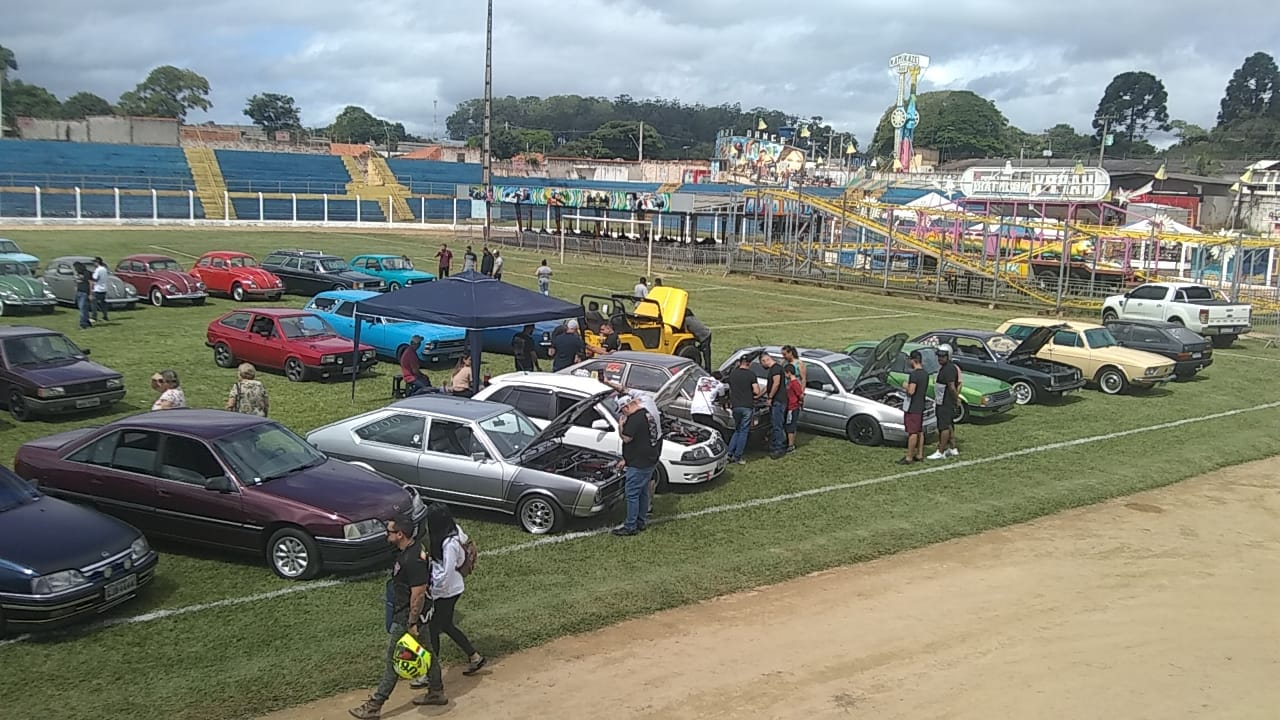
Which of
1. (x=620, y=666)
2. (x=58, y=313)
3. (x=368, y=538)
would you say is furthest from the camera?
(x=58, y=313)

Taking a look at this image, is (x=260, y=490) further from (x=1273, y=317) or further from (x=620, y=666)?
(x=1273, y=317)

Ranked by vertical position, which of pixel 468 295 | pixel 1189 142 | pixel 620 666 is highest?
pixel 1189 142

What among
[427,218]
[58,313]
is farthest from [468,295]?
[427,218]

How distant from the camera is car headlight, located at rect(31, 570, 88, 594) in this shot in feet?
26.2

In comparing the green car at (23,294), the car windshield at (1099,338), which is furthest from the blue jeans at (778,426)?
the green car at (23,294)

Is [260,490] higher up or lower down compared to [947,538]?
higher up

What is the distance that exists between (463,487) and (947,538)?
592 cm

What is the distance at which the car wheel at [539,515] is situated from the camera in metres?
11.1

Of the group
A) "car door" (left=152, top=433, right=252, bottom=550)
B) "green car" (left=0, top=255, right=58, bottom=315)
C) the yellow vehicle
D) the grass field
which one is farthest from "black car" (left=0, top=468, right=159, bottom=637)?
"green car" (left=0, top=255, right=58, bottom=315)

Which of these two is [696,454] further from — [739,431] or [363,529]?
[363,529]

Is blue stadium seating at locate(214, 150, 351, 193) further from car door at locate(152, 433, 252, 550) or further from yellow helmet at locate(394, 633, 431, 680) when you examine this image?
yellow helmet at locate(394, 633, 431, 680)

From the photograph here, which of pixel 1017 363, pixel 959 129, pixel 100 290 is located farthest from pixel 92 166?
pixel 959 129

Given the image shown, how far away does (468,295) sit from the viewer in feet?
52.2

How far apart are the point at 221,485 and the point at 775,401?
27.0 feet
